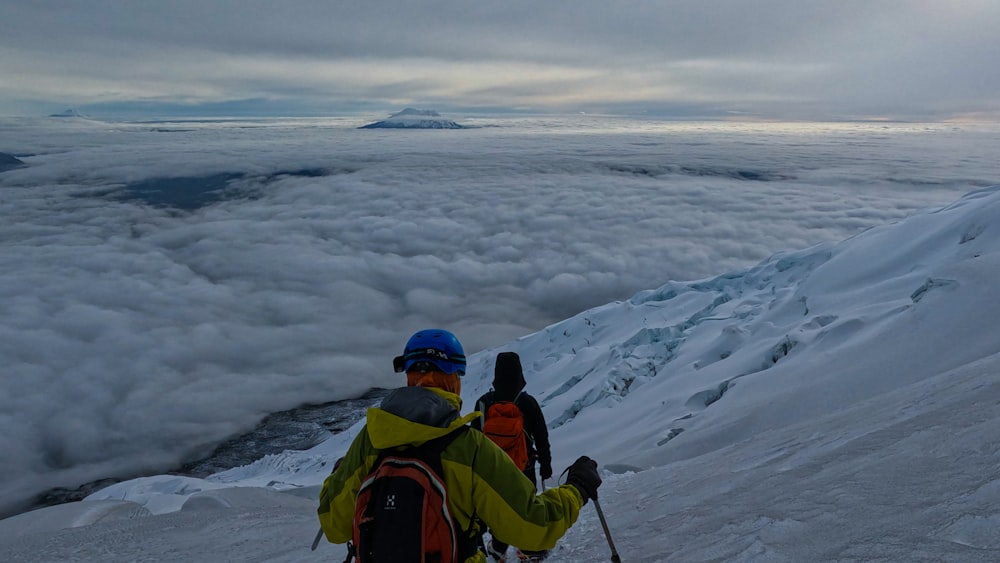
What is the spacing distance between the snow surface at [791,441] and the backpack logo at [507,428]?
2.28ft

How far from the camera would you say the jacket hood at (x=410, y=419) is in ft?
6.40

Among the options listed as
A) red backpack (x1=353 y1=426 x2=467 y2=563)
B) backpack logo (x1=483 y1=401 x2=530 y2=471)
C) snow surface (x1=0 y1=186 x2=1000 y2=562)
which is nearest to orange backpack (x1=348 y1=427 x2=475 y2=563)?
red backpack (x1=353 y1=426 x2=467 y2=563)

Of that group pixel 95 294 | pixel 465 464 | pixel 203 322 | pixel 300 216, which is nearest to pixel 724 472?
pixel 465 464

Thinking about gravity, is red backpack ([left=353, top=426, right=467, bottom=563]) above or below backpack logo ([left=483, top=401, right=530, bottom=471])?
above

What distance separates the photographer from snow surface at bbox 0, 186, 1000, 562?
9.52ft

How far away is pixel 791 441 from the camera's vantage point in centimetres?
508

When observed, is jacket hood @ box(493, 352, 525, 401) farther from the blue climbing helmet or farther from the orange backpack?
the orange backpack

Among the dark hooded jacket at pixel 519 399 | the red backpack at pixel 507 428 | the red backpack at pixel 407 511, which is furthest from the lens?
the dark hooded jacket at pixel 519 399

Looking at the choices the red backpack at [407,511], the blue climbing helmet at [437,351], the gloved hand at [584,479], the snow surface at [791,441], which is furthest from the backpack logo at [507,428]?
the red backpack at [407,511]

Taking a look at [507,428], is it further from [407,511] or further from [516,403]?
[407,511]

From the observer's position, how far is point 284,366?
8306 centimetres

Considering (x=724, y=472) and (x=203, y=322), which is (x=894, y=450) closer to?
(x=724, y=472)

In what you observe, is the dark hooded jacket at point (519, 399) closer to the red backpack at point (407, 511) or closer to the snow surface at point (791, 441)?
the snow surface at point (791, 441)

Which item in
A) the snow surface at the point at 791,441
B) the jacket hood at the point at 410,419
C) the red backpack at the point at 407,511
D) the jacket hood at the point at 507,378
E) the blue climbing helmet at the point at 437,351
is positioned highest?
the blue climbing helmet at the point at 437,351
